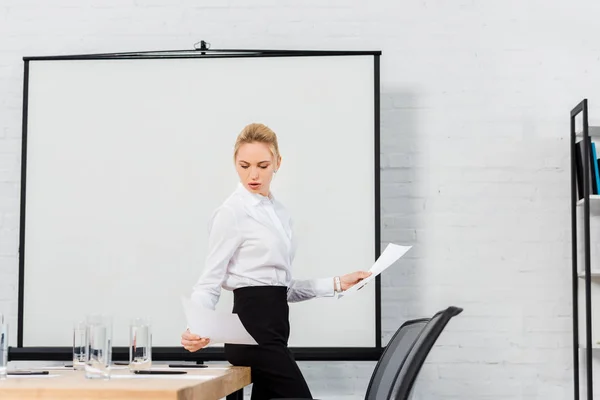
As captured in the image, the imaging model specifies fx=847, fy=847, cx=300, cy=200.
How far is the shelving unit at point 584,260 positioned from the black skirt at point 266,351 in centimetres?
137

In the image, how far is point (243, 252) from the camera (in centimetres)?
247

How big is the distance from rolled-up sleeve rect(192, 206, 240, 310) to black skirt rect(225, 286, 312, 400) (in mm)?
82

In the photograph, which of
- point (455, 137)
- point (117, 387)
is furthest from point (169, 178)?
point (117, 387)

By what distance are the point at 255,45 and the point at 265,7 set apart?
175mm

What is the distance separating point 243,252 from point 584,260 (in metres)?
1.62

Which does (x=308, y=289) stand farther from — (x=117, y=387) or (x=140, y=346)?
(x=117, y=387)

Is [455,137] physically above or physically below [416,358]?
above

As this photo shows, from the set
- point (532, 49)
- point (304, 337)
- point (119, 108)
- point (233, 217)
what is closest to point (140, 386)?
point (233, 217)

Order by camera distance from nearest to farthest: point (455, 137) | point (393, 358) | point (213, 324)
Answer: point (393, 358)
point (213, 324)
point (455, 137)

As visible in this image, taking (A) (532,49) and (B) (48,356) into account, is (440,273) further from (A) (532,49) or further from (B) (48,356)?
(B) (48,356)

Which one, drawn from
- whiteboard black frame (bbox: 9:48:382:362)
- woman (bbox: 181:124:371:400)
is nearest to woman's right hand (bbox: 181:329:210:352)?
woman (bbox: 181:124:371:400)

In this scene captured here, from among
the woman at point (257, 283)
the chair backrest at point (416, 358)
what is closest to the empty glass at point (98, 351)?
the woman at point (257, 283)

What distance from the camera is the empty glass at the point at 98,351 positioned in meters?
1.79

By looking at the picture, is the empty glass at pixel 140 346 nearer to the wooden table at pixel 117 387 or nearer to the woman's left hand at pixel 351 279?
the wooden table at pixel 117 387
